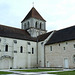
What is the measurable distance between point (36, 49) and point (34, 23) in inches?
316

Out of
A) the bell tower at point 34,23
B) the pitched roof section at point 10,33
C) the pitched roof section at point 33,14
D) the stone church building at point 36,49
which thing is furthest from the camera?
the pitched roof section at point 33,14

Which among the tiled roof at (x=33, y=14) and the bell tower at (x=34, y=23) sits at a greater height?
the tiled roof at (x=33, y=14)

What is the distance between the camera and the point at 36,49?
37.2 m

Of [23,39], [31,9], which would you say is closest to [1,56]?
[23,39]

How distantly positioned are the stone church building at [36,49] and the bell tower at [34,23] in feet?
1.46

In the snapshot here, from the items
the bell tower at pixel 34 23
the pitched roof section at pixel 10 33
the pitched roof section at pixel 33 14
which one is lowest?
the pitched roof section at pixel 10 33

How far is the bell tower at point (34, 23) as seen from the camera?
134ft

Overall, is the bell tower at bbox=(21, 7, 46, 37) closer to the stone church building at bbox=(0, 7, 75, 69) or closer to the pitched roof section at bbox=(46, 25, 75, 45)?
the stone church building at bbox=(0, 7, 75, 69)

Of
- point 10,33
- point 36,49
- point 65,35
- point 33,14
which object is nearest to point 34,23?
point 33,14

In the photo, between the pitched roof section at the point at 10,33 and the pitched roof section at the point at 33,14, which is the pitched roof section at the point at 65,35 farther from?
the pitched roof section at the point at 33,14

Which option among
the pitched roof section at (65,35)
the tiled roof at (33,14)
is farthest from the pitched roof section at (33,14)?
the pitched roof section at (65,35)

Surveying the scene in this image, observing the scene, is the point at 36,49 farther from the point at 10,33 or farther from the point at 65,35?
the point at 65,35

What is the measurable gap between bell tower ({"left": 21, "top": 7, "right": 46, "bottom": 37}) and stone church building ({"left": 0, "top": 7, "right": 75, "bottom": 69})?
17.5 inches

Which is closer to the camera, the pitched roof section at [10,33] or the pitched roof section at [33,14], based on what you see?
the pitched roof section at [10,33]
